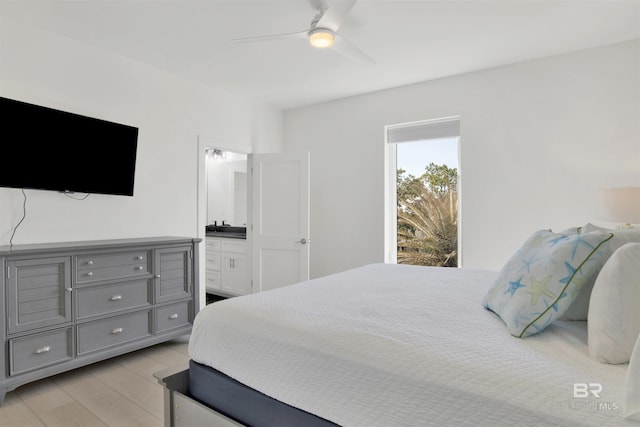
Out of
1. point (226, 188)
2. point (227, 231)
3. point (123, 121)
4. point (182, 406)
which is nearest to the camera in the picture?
point (182, 406)

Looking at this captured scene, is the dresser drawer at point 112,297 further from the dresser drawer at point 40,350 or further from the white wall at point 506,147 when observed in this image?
the white wall at point 506,147

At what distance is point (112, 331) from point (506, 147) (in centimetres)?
376

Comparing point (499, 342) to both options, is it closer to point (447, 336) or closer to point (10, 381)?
point (447, 336)

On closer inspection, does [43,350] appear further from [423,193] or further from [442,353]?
[423,193]

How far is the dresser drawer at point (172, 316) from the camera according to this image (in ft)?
10.1

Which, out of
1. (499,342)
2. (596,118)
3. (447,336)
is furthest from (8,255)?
(596,118)

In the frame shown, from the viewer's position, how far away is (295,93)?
434cm

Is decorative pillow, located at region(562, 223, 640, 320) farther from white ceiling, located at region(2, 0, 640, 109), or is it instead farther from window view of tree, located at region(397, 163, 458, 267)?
window view of tree, located at region(397, 163, 458, 267)

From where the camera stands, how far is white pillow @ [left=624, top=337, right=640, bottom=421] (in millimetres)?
774

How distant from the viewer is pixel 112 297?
2.76 metres

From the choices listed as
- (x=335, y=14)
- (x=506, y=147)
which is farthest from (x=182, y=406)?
(x=506, y=147)

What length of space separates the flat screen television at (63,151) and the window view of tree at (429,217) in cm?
289

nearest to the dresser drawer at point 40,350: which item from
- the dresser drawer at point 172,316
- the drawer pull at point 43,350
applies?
the drawer pull at point 43,350

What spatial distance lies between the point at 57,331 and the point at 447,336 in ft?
8.35
